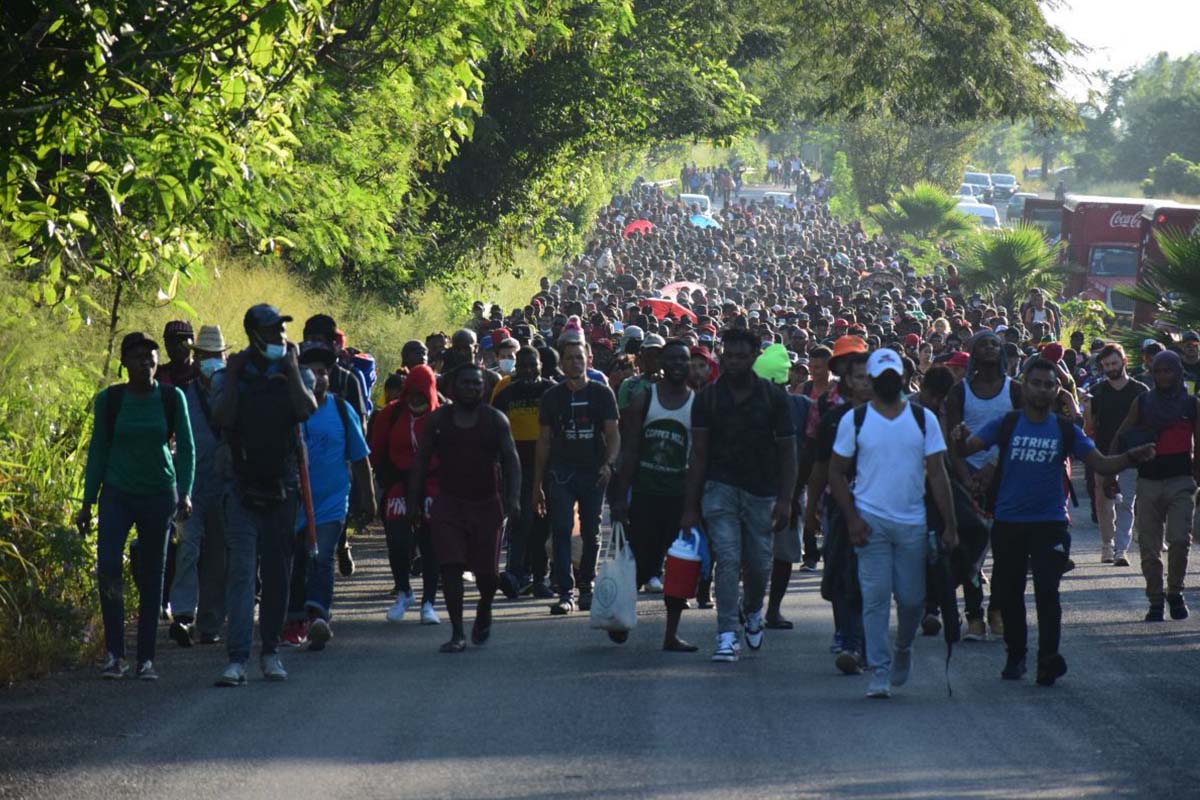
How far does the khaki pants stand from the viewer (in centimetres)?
1248

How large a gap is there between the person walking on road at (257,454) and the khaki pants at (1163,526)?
233 inches

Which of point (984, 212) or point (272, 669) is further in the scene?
point (984, 212)

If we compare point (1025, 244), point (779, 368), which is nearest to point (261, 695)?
point (779, 368)

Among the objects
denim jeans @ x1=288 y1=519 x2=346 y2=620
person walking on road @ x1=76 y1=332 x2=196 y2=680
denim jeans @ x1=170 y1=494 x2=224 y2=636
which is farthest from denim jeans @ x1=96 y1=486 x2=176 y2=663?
denim jeans @ x1=170 y1=494 x2=224 y2=636

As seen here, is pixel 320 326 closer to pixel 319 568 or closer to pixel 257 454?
pixel 319 568

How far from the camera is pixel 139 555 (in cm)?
992

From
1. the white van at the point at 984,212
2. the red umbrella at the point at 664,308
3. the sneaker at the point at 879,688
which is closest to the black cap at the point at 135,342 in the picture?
the sneaker at the point at 879,688

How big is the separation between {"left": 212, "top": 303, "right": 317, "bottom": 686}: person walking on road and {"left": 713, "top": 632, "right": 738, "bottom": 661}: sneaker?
7.85 feet

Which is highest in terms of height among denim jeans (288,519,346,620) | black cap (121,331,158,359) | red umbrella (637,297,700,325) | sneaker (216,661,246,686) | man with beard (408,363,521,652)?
black cap (121,331,158,359)

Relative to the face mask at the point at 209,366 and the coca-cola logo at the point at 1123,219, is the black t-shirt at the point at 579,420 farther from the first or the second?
the coca-cola logo at the point at 1123,219

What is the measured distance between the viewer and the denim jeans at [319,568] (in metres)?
10.8

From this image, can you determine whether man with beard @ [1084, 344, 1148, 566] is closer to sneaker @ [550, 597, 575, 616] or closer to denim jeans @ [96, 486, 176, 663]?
sneaker @ [550, 597, 575, 616]

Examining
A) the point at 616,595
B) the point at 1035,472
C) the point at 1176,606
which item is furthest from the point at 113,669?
the point at 1176,606

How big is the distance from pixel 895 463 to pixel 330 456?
3.40 meters
